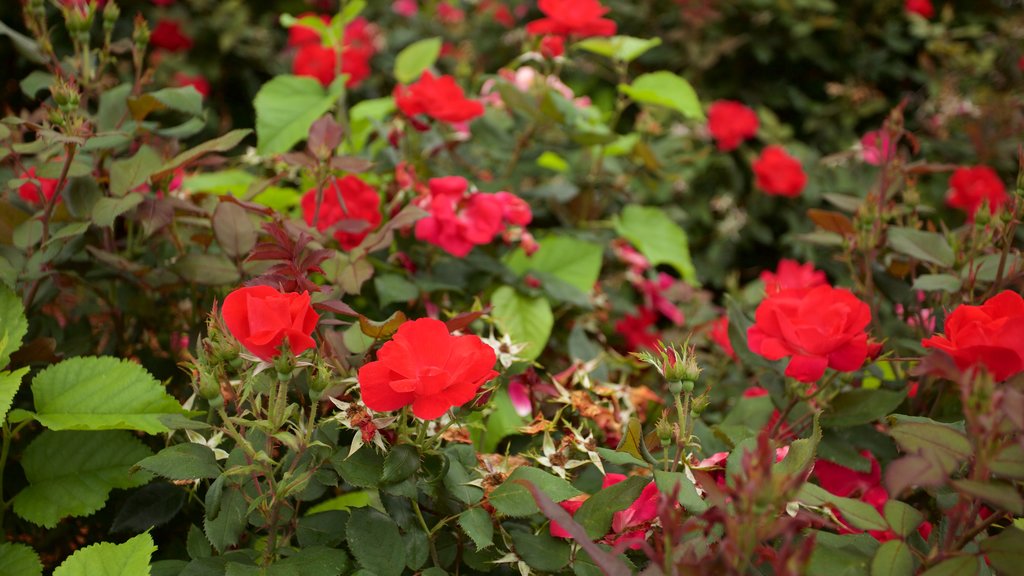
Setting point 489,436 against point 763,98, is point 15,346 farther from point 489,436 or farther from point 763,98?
point 763,98

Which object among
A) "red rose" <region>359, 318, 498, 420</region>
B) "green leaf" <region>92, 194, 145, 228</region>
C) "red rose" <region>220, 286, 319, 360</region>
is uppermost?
"red rose" <region>220, 286, 319, 360</region>

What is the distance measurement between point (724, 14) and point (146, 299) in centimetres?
229

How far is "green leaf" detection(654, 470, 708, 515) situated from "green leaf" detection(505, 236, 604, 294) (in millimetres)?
746

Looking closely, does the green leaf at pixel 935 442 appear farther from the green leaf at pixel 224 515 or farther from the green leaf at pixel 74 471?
the green leaf at pixel 74 471

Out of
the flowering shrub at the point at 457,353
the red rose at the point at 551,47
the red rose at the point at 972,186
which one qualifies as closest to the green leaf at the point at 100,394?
the flowering shrub at the point at 457,353

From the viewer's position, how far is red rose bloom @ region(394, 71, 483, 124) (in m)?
1.38

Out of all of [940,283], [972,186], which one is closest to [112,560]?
[940,283]

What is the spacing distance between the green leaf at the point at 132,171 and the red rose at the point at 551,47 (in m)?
0.70

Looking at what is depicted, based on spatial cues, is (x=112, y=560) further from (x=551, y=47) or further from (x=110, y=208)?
(x=551, y=47)

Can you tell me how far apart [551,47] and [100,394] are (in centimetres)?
96

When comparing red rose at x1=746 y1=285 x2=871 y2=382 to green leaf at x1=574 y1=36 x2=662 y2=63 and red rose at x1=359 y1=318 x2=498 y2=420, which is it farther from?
green leaf at x1=574 y1=36 x2=662 y2=63

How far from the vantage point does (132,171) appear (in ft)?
3.72

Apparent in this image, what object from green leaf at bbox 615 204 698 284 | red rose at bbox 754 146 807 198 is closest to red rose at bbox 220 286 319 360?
green leaf at bbox 615 204 698 284

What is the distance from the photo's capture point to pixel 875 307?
48.3 inches
